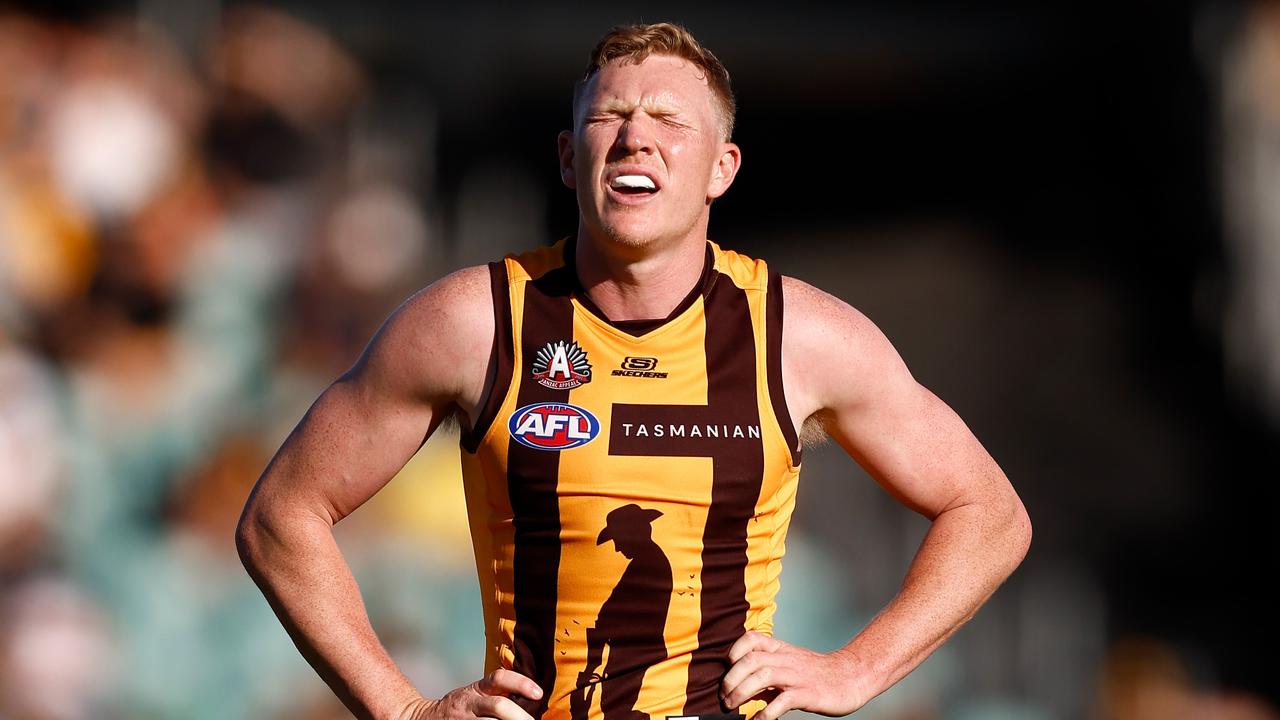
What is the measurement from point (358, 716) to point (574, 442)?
2.22 feet

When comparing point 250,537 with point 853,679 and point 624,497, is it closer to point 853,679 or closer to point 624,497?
point 624,497

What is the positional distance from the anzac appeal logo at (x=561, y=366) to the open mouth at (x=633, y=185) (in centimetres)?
31

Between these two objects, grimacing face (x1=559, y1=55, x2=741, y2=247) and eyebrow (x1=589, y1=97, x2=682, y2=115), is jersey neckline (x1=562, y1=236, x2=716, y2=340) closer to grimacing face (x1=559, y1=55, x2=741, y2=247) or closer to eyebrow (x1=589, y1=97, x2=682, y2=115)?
grimacing face (x1=559, y1=55, x2=741, y2=247)

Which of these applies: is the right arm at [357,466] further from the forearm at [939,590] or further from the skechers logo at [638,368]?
the forearm at [939,590]

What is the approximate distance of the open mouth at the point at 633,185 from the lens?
8.95 feet

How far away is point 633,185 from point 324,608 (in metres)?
1.00

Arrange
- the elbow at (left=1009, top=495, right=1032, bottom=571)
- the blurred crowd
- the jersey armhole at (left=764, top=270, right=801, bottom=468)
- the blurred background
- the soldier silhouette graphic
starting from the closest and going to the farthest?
the soldier silhouette graphic → the jersey armhole at (left=764, top=270, right=801, bottom=468) → the elbow at (left=1009, top=495, right=1032, bottom=571) → the blurred crowd → the blurred background

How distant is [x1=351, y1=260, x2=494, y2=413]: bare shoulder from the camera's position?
271 centimetres

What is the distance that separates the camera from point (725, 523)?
8.91ft

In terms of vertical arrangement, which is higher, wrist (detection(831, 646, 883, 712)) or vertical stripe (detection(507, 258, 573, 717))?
vertical stripe (detection(507, 258, 573, 717))

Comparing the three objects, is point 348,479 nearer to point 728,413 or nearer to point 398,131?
point 728,413

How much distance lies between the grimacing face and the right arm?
0.29m

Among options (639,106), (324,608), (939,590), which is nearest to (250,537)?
(324,608)

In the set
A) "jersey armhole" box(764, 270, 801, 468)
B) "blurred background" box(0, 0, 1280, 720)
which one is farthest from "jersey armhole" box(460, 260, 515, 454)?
"blurred background" box(0, 0, 1280, 720)
